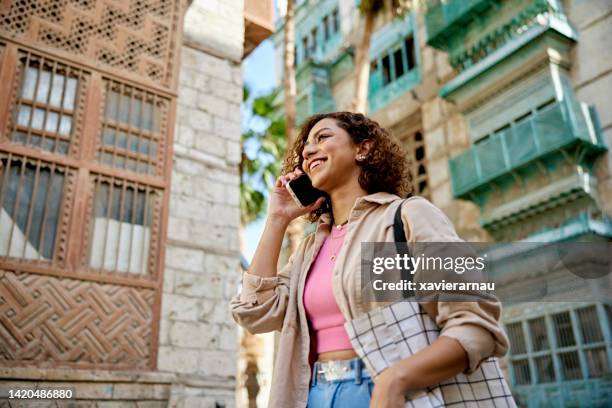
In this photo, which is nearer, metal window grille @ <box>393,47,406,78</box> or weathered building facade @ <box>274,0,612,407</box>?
weathered building facade @ <box>274,0,612,407</box>

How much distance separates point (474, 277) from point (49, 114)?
17.0 ft

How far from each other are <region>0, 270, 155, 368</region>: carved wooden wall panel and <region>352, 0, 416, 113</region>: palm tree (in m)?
7.00

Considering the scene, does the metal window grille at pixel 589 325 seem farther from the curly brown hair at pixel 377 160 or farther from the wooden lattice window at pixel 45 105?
the wooden lattice window at pixel 45 105

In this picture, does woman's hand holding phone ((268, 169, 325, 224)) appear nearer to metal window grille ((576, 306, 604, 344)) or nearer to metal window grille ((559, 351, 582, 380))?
metal window grille ((576, 306, 604, 344))

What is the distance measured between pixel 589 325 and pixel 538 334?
109cm

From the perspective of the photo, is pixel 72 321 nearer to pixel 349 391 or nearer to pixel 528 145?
pixel 349 391

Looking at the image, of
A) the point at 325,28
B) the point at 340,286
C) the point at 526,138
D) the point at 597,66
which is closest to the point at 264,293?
the point at 340,286

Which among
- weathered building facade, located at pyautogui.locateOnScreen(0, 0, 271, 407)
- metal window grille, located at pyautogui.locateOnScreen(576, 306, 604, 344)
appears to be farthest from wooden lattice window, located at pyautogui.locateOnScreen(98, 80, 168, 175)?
metal window grille, located at pyautogui.locateOnScreen(576, 306, 604, 344)

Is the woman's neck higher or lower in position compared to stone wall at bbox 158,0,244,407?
lower

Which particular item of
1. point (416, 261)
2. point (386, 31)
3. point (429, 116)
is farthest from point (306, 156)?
point (386, 31)

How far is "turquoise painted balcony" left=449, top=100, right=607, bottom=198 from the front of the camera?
1078cm

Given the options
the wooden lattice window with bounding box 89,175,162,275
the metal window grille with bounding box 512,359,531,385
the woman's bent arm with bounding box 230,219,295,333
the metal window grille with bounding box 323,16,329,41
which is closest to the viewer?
the woman's bent arm with bounding box 230,219,295,333

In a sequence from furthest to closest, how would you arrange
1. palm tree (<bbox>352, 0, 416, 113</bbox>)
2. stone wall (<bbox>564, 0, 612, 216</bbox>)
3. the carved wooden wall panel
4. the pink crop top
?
palm tree (<bbox>352, 0, 416, 113</bbox>) → stone wall (<bbox>564, 0, 612, 216</bbox>) → the carved wooden wall panel → the pink crop top

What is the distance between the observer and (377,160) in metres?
2.18
